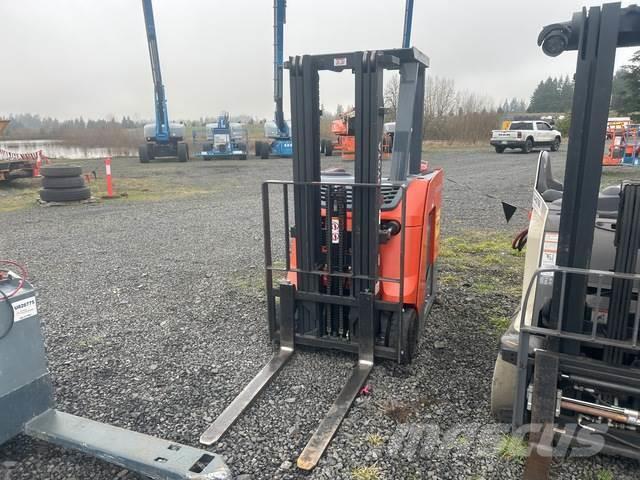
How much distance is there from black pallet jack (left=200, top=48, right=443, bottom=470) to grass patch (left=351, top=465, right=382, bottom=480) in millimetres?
563

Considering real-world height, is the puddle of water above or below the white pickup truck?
below

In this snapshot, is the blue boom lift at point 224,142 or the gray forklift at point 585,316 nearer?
the gray forklift at point 585,316

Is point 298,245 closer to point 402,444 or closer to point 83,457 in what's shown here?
point 402,444

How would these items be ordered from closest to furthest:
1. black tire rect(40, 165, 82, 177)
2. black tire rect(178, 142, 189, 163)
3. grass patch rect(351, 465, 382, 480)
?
grass patch rect(351, 465, 382, 480)
black tire rect(40, 165, 82, 177)
black tire rect(178, 142, 189, 163)

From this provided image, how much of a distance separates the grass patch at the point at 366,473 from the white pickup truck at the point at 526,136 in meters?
27.1

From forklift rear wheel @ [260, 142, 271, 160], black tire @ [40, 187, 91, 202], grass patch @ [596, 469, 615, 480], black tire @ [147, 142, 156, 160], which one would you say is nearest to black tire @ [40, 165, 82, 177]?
black tire @ [40, 187, 91, 202]

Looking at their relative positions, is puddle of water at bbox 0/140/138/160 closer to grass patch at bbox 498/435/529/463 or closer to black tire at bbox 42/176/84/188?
black tire at bbox 42/176/84/188

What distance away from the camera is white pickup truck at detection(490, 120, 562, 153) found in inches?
1054

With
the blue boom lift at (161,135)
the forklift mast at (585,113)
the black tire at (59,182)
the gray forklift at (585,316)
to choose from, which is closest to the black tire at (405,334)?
the gray forklift at (585,316)

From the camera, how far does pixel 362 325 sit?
3.59m

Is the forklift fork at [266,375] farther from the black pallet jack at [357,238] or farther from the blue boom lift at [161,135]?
the blue boom lift at [161,135]

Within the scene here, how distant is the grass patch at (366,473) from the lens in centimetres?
255

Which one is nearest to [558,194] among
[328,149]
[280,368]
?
[280,368]

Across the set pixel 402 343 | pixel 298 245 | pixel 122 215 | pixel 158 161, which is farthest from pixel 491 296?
pixel 158 161
